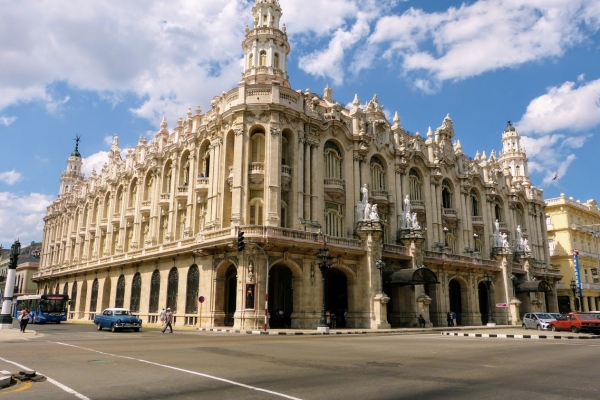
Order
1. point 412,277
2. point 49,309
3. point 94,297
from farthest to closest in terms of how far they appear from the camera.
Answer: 1. point 94,297
2. point 49,309
3. point 412,277

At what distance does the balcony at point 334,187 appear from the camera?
3988 centimetres

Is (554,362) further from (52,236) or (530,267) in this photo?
(52,236)

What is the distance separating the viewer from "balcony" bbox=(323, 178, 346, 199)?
39875 mm

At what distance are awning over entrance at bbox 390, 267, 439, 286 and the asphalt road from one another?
21284 mm

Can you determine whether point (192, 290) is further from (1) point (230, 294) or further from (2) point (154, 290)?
(2) point (154, 290)

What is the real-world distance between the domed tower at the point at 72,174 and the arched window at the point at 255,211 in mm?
55124

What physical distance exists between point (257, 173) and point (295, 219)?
14.8 feet

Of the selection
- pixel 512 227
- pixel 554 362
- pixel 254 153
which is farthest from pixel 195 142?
pixel 512 227

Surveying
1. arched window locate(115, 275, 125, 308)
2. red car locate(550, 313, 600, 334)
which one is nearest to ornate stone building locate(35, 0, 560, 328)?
arched window locate(115, 275, 125, 308)

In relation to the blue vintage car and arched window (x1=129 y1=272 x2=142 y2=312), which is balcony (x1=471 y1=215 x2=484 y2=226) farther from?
the blue vintage car

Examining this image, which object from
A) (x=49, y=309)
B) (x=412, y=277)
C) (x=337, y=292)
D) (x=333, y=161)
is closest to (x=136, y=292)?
(x=49, y=309)

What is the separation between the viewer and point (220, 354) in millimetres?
15602

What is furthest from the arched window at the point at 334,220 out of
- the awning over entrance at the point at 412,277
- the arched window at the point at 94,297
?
the arched window at the point at 94,297

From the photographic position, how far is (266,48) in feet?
143
